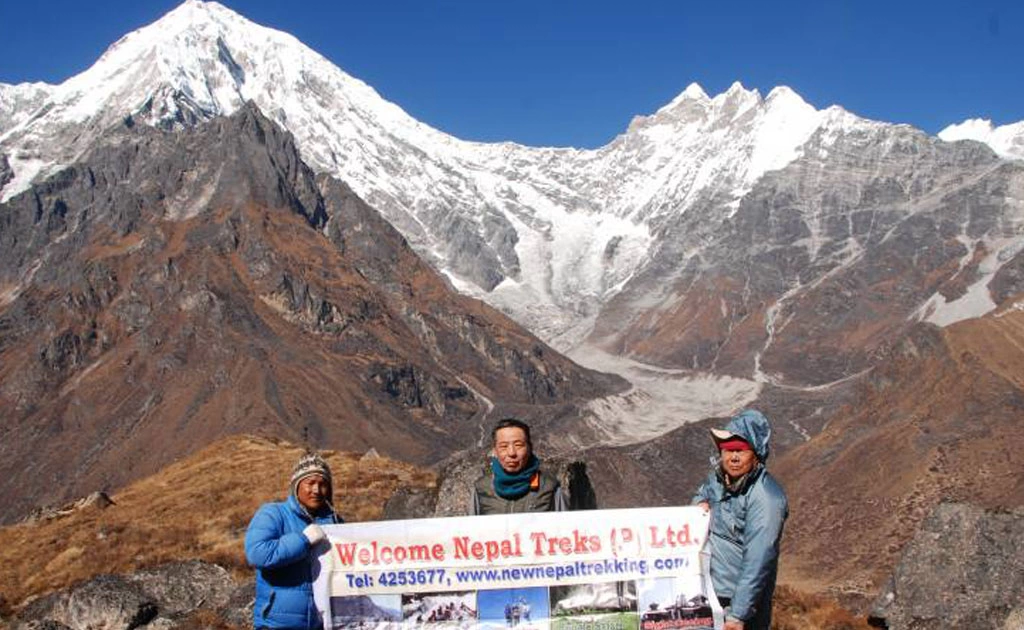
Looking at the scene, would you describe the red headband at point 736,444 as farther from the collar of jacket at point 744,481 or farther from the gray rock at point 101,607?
the gray rock at point 101,607

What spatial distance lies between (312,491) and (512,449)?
2086 mm

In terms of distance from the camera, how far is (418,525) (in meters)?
11.3

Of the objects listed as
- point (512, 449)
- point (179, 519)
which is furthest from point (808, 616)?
point (179, 519)

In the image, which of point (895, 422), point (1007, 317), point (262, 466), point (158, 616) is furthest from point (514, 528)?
point (1007, 317)

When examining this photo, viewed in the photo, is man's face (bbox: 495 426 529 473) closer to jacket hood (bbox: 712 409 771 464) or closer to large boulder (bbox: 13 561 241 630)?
jacket hood (bbox: 712 409 771 464)

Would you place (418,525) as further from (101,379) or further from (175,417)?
(101,379)

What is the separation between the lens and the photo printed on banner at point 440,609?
36.7ft

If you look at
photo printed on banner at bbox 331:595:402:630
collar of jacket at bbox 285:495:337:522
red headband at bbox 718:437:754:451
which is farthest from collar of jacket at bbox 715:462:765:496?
collar of jacket at bbox 285:495:337:522

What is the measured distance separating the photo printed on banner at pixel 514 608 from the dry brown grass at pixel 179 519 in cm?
1277

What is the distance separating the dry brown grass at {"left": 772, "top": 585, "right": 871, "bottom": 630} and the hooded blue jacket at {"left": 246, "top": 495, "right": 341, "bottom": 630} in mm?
10435

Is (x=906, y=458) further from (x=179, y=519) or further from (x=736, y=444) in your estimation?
(x=736, y=444)

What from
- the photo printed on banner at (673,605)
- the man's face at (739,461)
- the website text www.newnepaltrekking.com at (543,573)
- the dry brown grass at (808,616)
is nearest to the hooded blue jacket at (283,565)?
the website text www.newnepaltrekking.com at (543,573)

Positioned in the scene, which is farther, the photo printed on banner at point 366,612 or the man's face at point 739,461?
the photo printed on banner at point 366,612

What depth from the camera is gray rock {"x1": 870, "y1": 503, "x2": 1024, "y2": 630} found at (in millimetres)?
19469
